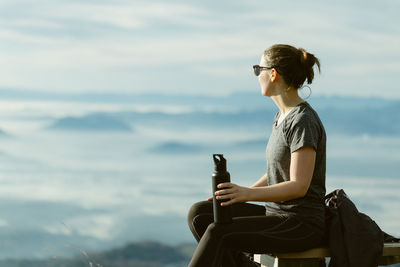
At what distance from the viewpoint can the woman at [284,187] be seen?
4.11 m

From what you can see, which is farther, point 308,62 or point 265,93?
point 265,93

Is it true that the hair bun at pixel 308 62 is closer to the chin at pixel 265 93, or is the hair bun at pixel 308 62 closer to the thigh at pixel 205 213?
the chin at pixel 265 93

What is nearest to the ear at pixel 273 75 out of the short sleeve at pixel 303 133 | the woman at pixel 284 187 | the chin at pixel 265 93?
the woman at pixel 284 187

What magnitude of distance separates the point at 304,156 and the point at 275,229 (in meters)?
0.51

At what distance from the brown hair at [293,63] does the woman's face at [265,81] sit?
56 mm

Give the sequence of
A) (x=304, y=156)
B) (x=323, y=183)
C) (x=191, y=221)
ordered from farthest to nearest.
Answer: (x=191, y=221), (x=323, y=183), (x=304, y=156)

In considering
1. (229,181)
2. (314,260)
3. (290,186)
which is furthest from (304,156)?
(314,260)

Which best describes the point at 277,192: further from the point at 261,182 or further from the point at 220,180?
the point at 261,182

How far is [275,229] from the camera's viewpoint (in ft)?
13.9

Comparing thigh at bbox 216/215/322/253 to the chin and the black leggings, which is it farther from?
the chin

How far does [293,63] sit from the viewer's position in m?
4.41

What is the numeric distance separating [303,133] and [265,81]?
1.75ft

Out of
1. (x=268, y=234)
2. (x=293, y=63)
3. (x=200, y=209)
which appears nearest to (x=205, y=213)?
(x=200, y=209)

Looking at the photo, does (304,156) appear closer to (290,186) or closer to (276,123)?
(290,186)
